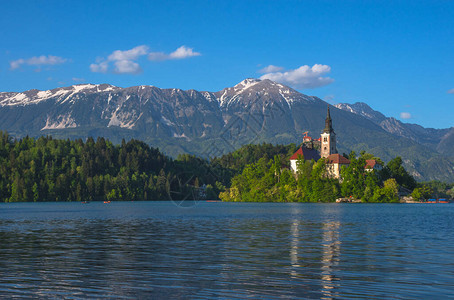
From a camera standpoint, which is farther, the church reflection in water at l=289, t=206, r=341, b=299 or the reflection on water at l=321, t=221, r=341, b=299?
the church reflection in water at l=289, t=206, r=341, b=299

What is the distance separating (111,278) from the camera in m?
29.8

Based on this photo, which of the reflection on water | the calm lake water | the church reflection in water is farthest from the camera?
the church reflection in water

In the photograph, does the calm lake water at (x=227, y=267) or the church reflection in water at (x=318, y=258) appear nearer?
the calm lake water at (x=227, y=267)

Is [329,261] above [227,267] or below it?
above

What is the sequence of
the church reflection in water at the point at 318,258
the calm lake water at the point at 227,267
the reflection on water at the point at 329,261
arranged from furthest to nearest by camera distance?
the church reflection in water at the point at 318,258 → the reflection on water at the point at 329,261 → the calm lake water at the point at 227,267

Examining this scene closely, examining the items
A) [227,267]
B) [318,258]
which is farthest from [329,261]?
[227,267]

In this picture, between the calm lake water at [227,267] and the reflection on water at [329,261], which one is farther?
the reflection on water at [329,261]

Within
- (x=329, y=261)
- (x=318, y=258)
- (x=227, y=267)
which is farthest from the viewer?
(x=318, y=258)

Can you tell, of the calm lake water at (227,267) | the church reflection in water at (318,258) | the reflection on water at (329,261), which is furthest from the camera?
the church reflection in water at (318,258)

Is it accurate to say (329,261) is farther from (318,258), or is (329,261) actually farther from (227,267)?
(227,267)

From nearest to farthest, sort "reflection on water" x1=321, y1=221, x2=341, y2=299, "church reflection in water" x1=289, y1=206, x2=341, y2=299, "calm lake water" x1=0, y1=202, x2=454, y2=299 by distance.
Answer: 1. "calm lake water" x1=0, y1=202, x2=454, y2=299
2. "reflection on water" x1=321, y1=221, x2=341, y2=299
3. "church reflection in water" x1=289, y1=206, x2=341, y2=299

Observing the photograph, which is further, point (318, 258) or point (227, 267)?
point (318, 258)

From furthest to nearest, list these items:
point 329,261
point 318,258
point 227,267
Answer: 1. point 318,258
2. point 329,261
3. point 227,267

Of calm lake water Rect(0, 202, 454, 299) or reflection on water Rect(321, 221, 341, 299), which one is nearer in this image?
calm lake water Rect(0, 202, 454, 299)
